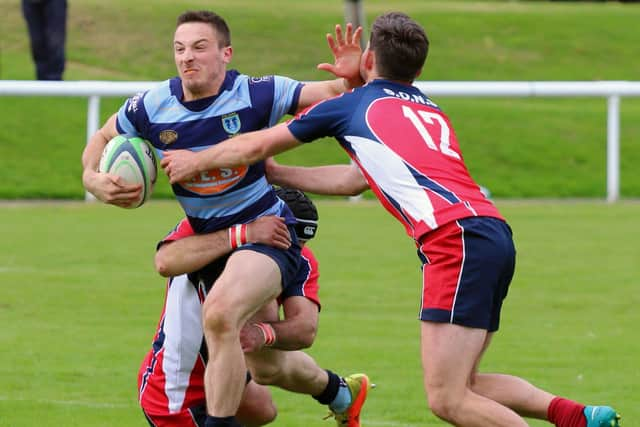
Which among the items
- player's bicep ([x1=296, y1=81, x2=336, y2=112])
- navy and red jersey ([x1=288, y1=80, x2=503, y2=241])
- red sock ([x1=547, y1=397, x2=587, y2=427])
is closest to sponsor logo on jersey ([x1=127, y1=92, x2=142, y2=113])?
player's bicep ([x1=296, y1=81, x2=336, y2=112])

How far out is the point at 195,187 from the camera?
24.1ft

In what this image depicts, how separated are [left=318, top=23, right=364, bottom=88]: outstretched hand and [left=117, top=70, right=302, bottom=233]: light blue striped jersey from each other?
1.21 feet

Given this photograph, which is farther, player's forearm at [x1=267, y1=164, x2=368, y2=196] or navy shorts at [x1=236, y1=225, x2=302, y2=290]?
player's forearm at [x1=267, y1=164, x2=368, y2=196]

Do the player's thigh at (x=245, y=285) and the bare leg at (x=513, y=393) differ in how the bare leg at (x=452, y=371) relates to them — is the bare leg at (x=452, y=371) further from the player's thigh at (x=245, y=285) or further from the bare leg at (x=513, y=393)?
the player's thigh at (x=245, y=285)

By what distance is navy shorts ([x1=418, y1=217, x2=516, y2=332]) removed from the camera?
21.1ft

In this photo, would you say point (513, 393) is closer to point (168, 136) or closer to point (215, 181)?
point (215, 181)

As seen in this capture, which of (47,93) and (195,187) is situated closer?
(195,187)

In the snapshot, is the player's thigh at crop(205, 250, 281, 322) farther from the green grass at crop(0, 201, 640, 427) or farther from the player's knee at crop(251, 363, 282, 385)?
the green grass at crop(0, 201, 640, 427)

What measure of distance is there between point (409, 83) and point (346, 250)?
7410 mm

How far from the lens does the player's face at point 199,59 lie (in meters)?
7.32

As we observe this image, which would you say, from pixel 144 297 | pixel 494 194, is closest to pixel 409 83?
pixel 144 297

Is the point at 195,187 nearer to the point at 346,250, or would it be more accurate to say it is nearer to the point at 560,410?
the point at 560,410

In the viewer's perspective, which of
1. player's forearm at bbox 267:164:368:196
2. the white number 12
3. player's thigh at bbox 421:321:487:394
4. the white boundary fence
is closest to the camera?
player's thigh at bbox 421:321:487:394

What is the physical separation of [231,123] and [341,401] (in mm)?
1789
